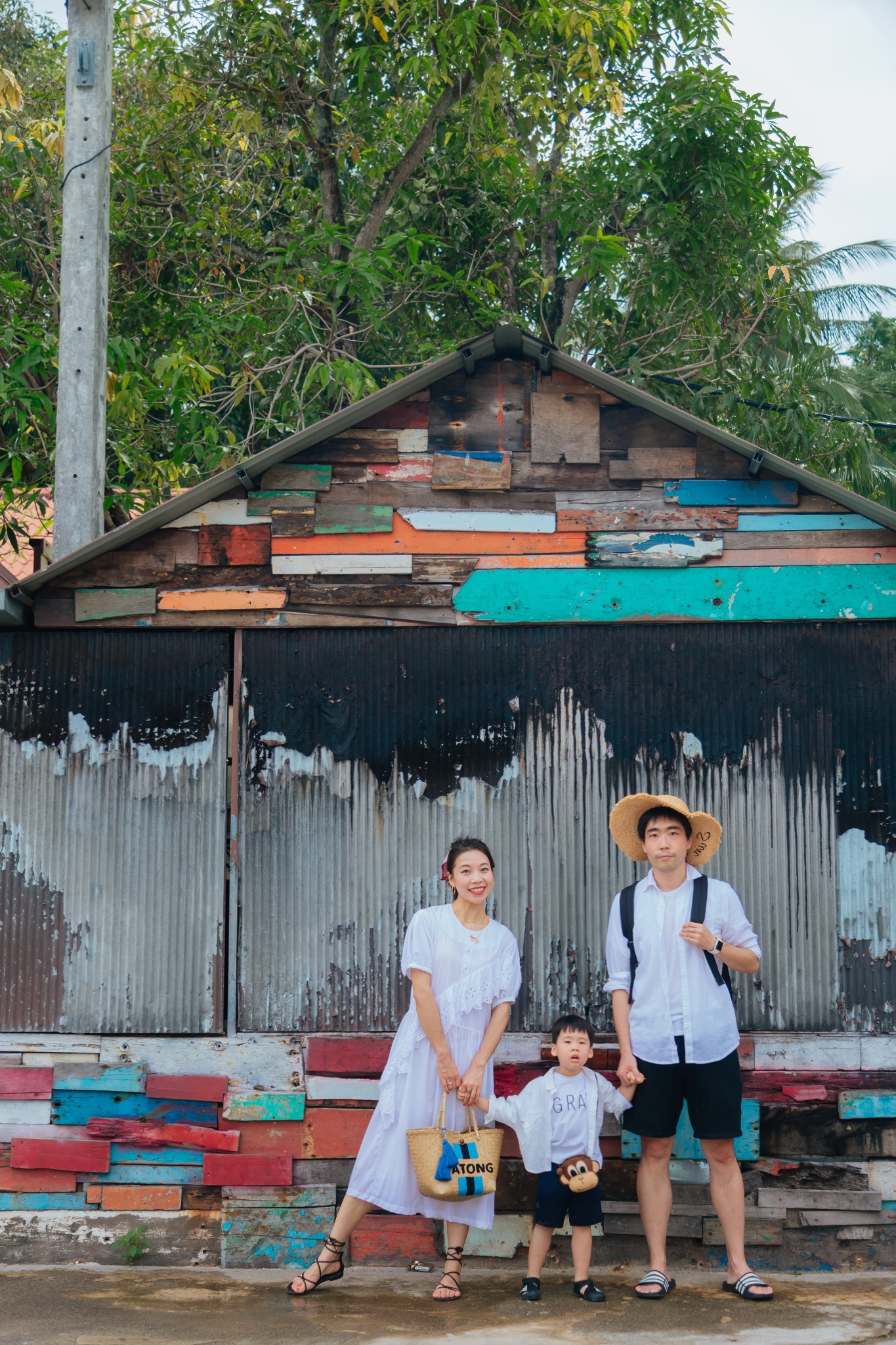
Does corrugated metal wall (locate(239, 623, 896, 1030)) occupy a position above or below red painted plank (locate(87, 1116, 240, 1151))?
above

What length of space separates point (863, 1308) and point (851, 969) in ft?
4.13

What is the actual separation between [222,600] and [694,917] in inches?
94.5

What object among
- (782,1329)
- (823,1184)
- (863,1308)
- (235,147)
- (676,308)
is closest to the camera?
(782,1329)

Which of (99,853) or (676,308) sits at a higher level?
(676,308)

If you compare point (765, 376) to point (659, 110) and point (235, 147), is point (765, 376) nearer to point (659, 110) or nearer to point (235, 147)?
point (659, 110)

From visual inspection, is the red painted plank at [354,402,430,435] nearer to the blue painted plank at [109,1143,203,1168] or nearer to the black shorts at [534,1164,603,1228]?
the black shorts at [534,1164,603,1228]

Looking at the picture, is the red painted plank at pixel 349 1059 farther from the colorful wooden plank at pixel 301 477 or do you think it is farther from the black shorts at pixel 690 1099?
the colorful wooden plank at pixel 301 477

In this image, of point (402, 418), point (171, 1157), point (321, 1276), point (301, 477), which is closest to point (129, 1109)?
point (171, 1157)

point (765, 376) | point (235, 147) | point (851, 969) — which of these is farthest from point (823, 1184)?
point (235, 147)

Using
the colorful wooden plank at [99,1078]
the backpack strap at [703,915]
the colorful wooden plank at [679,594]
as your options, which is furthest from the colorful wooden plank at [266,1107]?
the colorful wooden plank at [679,594]

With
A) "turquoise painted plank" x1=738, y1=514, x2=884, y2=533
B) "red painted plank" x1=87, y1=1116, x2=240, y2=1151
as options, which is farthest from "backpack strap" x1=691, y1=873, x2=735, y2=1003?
"red painted plank" x1=87, y1=1116, x2=240, y2=1151

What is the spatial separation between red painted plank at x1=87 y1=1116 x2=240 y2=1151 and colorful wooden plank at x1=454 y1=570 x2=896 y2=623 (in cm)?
246

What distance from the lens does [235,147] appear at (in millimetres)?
9867

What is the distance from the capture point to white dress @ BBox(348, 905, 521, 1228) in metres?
4.17
